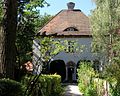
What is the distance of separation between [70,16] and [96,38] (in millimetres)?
11136

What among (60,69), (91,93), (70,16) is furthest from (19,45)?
(70,16)

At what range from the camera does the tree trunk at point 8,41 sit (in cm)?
582

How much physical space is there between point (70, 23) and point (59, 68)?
6.41m

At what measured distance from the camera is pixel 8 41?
586 centimetres

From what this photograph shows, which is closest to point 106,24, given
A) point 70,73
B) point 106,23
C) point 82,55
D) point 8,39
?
point 106,23

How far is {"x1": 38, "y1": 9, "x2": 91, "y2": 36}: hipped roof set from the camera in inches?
1871

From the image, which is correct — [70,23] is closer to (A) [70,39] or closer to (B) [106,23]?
(A) [70,39]

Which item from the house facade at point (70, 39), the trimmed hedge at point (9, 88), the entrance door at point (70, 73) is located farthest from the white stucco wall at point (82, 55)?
the trimmed hedge at point (9, 88)

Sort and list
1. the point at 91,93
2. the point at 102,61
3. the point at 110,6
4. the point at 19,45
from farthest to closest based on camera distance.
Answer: the point at 102,61 < the point at 110,6 < the point at 91,93 < the point at 19,45

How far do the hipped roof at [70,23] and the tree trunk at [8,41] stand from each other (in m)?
40.5

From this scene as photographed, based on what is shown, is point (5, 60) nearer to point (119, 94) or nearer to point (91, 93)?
point (119, 94)

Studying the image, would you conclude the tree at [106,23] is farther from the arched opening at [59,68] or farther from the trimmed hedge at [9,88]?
the trimmed hedge at [9,88]

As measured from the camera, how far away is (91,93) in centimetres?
1909

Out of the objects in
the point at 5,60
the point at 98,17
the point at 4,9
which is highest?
the point at 98,17
